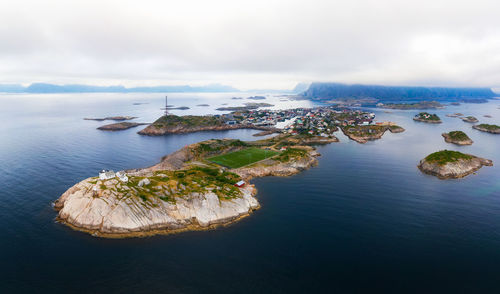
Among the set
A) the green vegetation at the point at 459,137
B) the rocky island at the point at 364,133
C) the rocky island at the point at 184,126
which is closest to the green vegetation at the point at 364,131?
the rocky island at the point at 364,133

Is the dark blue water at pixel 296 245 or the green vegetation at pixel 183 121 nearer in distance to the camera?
the dark blue water at pixel 296 245

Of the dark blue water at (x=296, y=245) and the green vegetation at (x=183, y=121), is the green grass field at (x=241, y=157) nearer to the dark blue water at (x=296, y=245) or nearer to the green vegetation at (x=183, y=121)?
the dark blue water at (x=296, y=245)

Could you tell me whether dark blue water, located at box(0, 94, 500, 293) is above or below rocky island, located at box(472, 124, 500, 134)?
below

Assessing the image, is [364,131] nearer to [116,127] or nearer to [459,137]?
[459,137]

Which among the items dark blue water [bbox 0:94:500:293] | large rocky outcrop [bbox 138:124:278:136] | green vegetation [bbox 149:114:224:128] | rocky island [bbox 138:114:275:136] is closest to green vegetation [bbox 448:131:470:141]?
dark blue water [bbox 0:94:500:293]

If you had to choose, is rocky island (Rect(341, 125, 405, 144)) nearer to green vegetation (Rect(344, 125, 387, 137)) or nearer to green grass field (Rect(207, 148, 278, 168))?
green vegetation (Rect(344, 125, 387, 137))
